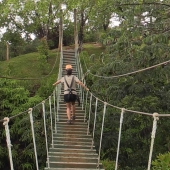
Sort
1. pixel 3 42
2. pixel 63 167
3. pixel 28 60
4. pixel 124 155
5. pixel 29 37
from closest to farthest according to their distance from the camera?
pixel 63 167
pixel 124 155
pixel 28 60
pixel 3 42
pixel 29 37

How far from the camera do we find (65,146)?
4.98m

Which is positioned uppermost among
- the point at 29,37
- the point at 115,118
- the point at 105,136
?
the point at 29,37

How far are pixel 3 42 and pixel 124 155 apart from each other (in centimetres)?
1002

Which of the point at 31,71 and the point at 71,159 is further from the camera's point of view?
the point at 31,71

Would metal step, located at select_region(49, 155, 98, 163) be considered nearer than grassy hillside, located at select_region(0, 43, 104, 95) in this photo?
Yes

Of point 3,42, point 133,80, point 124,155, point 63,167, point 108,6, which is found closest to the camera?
point 63,167

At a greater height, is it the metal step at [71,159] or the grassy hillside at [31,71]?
the grassy hillside at [31,71]

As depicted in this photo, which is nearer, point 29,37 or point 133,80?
point 133,80

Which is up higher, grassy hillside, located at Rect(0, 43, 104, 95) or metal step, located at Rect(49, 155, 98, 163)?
grassy hillside, located at Rect(0, 43, 104, 95)

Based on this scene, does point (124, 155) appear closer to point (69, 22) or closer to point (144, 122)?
point (144, 122)

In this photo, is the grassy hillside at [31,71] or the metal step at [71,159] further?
the grassy hillside at [31,71]

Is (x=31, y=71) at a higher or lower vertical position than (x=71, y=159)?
higher

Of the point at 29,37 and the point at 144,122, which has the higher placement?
the point at 29,37

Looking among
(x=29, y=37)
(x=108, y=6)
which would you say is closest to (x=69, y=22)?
(x=29, y=37)
